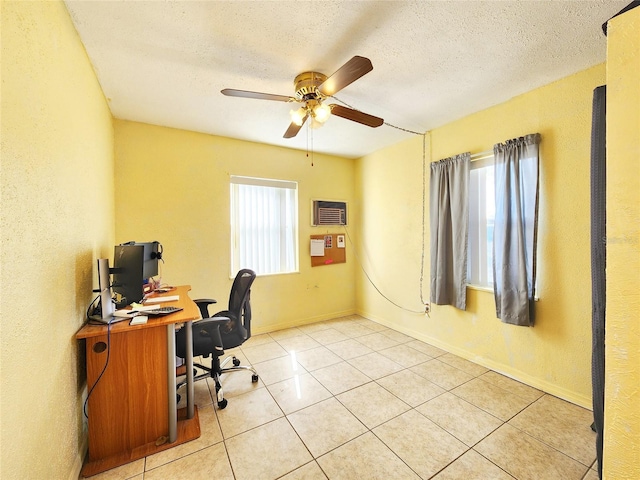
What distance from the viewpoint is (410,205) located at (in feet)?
11.6

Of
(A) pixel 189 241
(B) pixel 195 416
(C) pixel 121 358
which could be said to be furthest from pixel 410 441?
(A) pixel 189 241

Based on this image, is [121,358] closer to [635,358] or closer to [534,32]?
[635,358]

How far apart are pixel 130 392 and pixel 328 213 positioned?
3.22 metres

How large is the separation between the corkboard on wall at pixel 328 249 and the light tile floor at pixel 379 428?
1.64m

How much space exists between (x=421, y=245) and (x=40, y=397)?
3.43m

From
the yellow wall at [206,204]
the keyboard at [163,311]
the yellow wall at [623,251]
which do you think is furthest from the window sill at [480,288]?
the keyboard at [163,311]

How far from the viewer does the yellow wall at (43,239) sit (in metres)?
0.91

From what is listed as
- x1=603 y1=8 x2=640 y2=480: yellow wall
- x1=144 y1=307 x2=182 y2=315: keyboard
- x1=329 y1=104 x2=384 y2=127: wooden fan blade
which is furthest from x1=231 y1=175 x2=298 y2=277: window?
x1=603 y1=8 x2=640 y2=480: yellow wall

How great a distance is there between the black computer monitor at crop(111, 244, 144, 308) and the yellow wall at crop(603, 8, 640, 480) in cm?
241

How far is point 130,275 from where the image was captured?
1865mm

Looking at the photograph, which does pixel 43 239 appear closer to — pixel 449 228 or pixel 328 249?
pixel 449 228

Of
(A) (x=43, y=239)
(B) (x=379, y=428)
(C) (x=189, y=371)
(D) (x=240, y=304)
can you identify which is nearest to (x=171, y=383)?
(C) (x=189, y=371)

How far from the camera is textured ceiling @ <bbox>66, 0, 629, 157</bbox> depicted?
1490 millimetres

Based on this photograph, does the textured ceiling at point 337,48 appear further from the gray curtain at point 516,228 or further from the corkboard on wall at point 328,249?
the corkboard on wall at point 328,249
